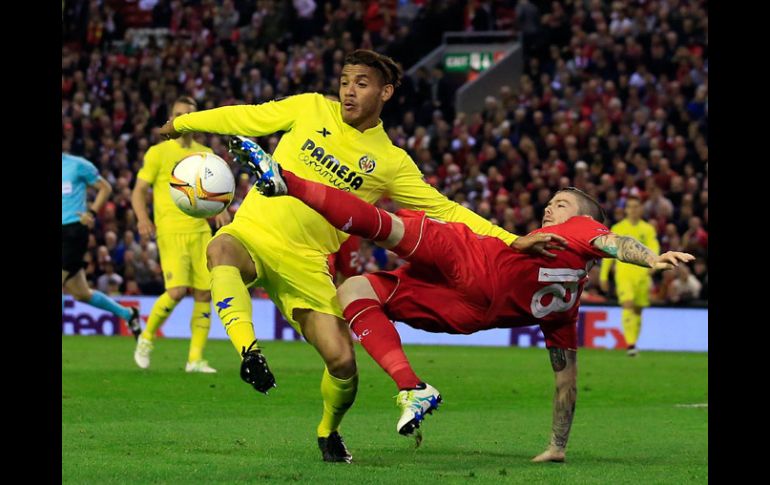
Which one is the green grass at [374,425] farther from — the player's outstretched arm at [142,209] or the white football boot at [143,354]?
the player's outstretched arm at [142,209]

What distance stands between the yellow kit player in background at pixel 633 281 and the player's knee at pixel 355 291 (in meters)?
12.8

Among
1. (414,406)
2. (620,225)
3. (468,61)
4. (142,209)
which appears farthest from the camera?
(468,61)

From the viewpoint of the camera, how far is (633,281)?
793 inches

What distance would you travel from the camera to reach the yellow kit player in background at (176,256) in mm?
14328

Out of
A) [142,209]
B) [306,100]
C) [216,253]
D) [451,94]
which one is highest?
[451,94]

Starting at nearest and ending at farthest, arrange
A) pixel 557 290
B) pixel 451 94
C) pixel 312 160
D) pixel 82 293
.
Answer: pixel 557 290, pixel 312 160, pixel 82 293, pixel 451 94

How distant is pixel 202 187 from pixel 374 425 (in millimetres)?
3206

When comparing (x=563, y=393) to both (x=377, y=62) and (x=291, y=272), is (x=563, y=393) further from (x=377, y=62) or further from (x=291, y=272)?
(x=377, y=62)

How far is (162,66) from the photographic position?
30891 millimetres

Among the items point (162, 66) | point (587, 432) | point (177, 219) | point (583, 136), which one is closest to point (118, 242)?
point (162, 66)

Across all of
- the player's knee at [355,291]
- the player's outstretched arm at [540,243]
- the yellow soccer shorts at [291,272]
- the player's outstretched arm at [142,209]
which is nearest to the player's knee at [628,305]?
the player's outstretched arm at [142,209]

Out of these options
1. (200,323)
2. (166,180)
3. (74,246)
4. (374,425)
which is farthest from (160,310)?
(374,425)

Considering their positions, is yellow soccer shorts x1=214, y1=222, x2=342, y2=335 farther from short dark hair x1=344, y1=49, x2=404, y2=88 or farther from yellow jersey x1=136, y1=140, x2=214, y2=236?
yellow jersey x1=136, y1=140, x2=214, y2=236
